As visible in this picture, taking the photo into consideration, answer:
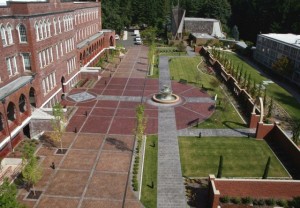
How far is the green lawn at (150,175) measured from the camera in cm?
2481

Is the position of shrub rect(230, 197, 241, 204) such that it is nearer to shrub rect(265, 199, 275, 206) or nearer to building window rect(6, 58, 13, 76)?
shrub rect(265, 199, 275, 206)

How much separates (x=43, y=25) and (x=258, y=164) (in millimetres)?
30406

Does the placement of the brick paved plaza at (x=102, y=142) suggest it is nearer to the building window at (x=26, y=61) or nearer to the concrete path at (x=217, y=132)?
the concrete path at (x=217, y=132)

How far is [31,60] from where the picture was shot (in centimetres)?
3572

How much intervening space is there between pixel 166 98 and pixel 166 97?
0.17 m

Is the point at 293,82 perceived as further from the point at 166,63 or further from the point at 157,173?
the point at 157,173

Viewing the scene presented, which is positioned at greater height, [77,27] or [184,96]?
[77,27]

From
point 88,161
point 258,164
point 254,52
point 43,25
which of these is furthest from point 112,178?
point 254,52

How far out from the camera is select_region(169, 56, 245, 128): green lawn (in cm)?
3919

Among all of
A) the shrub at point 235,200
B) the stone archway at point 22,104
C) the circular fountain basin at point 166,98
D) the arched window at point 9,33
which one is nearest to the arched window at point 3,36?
the arched window at point 9,33

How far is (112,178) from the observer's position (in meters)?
27.5

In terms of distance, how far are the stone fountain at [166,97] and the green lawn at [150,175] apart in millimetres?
11886

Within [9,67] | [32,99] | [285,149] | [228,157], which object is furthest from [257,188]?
[32,99]

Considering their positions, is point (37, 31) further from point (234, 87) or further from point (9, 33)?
point (234, 87)
